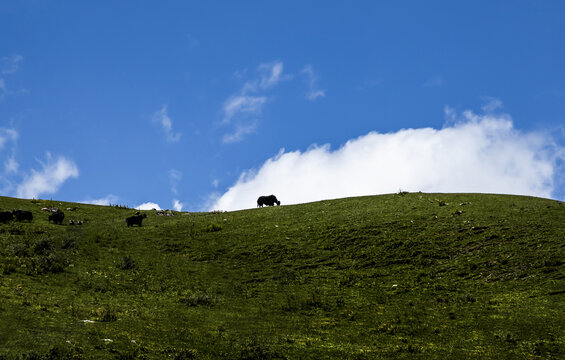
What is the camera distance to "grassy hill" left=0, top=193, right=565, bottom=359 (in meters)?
18.6

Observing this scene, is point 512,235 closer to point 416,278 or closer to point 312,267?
point 416,278

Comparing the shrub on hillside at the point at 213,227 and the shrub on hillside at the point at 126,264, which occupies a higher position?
the shrub on hillside at the point at 213,227

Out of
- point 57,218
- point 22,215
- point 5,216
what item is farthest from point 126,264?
point 22,215

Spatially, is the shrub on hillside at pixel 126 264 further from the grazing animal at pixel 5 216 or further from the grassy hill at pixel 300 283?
the grazing animal at pixel 5 216

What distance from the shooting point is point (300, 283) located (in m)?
29.9

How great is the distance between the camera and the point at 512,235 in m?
33.0

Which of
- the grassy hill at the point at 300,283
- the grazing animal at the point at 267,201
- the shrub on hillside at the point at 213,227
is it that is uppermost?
the grazing animal at the point at 267,201

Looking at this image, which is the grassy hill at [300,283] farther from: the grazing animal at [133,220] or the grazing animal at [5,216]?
the grazing animal at [5,216]

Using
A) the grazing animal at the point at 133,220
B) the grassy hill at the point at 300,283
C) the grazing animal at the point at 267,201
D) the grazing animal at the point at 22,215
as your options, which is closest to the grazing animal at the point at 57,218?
the grassy hill at the point at 300,283

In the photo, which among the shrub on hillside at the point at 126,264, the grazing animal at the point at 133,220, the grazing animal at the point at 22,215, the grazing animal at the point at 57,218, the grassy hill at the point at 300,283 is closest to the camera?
the grassy hill at the point at 300,283

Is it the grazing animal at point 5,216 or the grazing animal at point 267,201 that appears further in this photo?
the grazing animal at point 267,201

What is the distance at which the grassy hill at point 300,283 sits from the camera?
18.6 m

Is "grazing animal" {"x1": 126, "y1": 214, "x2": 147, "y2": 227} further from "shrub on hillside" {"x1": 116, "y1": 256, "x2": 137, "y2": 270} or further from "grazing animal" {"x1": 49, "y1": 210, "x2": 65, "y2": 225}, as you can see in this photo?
"shrub on hillside" {"x1": 116, "y1": 256, "x2": 137, "y2": 270}

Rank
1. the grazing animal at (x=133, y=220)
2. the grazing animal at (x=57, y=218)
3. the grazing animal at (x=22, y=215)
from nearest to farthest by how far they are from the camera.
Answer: the grazing animal at (x=22, y=215)
the grazing animal at (x=57, y=218)
the grazing animal at (x=133, y=220)
